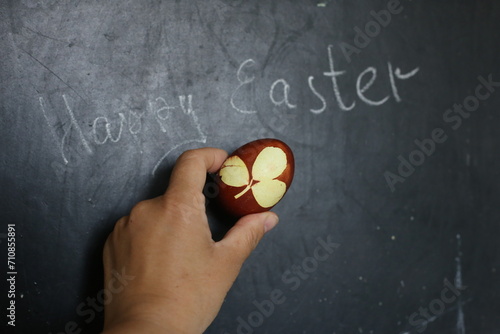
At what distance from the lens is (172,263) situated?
2.12 feet

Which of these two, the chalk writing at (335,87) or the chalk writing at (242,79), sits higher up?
the chalk writing at (242,79)

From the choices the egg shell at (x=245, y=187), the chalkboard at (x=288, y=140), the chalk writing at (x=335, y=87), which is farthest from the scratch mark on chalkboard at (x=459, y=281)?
the egg shell at (x=245, y=187)

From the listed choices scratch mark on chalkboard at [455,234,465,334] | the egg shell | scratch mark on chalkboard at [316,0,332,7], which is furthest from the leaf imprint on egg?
scratch mark on chalkboard at [455,234,465,334]

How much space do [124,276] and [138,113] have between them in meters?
0.36

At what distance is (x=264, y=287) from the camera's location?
3.24 feet

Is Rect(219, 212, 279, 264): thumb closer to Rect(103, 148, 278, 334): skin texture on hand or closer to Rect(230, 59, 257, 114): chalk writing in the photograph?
Rect(103, 148, 278, 334): skin texture on hand

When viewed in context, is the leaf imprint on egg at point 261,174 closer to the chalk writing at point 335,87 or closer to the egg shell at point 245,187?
the egg shell at point 245,187

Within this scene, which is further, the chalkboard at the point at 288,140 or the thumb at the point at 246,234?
the chalkboard at the point at 288,140

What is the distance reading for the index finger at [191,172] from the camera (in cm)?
70

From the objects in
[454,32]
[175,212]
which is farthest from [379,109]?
[175,212]

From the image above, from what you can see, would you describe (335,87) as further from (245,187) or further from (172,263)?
(172,263)

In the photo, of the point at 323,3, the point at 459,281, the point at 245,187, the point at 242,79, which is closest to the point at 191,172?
the point at 245,187

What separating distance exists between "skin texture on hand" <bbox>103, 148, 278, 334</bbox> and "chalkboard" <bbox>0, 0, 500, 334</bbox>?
0.81ft

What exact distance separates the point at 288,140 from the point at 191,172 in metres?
0.31
